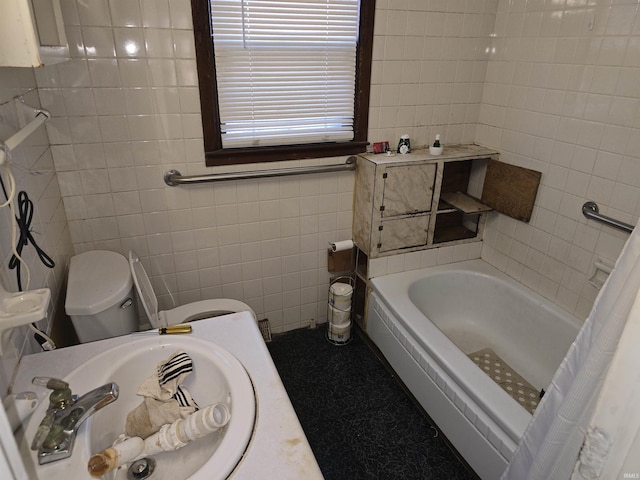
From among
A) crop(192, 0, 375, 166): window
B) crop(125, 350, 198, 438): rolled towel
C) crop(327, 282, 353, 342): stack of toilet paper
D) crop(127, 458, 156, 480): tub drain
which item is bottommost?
crop(327, 282, 353, 342): stack of toilet paper

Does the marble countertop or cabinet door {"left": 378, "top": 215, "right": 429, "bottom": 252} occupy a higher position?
the marble countertop

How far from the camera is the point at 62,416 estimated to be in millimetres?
870

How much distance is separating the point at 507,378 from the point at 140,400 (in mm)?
1694

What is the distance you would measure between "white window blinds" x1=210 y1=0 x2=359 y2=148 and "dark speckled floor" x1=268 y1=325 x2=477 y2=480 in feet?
3.74

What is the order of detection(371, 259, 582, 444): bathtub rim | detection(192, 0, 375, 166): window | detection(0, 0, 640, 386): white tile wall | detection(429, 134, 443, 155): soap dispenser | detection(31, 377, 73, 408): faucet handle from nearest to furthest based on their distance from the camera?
1. detection(31, 377, 73, 408): faucet handle
2. detection(371, 259, 582, 444): bathtub rim
3. detection(0, 0, 640, 386): white tile wall
4. detection(192, 0, 375, 166): window
5. detection(429, 134, 443, 155): soap dispenser

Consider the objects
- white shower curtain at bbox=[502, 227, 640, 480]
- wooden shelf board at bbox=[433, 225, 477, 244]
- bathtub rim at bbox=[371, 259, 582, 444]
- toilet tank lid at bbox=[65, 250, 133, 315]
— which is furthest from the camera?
wooden shelf board at bbox=[433, 225, 477, 244]

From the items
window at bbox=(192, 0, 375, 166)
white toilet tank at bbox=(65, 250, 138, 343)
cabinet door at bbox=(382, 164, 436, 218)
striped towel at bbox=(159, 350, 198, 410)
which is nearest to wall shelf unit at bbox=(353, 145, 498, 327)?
cabinet door at bbox=(382, 164, 436, 218)

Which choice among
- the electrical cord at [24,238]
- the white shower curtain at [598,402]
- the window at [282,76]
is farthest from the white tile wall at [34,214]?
the white shower curtain at [598,402]

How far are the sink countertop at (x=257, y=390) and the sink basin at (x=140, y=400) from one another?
0.03m

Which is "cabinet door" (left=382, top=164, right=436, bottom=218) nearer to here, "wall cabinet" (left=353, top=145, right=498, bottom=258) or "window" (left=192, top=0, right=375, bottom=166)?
"wall cabinet" (left=353, top=145, right=498, bottom=258)

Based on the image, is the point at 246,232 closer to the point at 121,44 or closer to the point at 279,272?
the point at 279,272

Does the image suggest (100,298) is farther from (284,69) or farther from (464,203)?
(464,203)

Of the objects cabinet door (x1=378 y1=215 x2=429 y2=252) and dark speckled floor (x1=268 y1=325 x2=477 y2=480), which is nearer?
dark speckled floor (x1=268 y1=325 x2=477 y2=480)

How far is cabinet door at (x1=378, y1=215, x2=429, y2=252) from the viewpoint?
2199 millimetres
